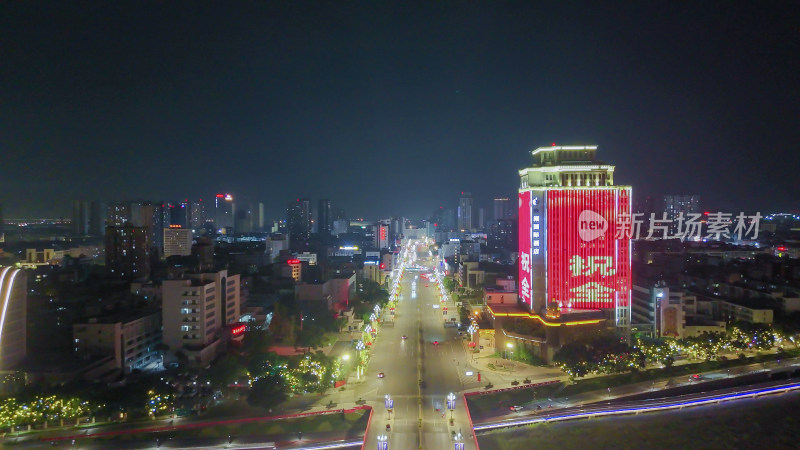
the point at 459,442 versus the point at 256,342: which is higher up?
the point at 256,342

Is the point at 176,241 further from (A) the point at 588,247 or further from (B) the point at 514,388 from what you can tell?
(B) the point at 514,388

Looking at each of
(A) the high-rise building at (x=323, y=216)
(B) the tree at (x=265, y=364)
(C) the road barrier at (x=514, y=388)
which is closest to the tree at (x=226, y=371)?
(B) the tree at (x=265, y=364)

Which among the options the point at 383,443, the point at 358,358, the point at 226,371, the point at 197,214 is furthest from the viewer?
the point at 197,214

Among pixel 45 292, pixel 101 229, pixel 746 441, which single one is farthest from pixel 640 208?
pixel 101 229

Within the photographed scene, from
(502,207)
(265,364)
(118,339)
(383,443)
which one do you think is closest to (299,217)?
(502,207)

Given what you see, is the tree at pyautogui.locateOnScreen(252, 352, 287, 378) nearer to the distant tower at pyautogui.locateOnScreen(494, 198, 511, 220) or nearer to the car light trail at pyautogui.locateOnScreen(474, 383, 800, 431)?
the car light trail at pyautogui.locateOnScreen(474, 383, 800, 431)
